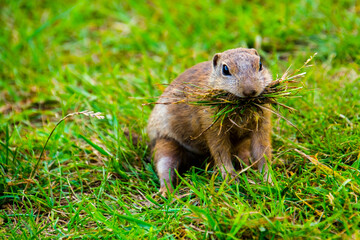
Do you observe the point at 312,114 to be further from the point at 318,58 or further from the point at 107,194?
the point at 107,194

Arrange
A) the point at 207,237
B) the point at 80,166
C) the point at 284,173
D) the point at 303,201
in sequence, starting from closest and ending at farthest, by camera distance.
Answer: the point at 207,237 < the point at 303,201 < the point at 284,173 < the point at 80,166

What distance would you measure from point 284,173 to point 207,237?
1155 millimetres

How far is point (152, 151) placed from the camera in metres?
4.61

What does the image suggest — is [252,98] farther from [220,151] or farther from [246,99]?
[220,151]

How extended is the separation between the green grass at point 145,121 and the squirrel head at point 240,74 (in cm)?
73

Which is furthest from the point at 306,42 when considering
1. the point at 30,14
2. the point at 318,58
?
the point at 30,14

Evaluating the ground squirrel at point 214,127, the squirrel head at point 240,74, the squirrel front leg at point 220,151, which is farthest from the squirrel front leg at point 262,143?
the squirrel head at point 240,74

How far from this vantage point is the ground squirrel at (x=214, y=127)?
3668 millimetres

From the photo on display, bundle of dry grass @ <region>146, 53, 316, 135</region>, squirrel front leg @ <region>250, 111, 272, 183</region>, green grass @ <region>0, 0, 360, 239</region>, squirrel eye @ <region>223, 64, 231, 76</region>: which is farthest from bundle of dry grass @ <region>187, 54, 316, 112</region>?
green grass @ <region>0, 0, 360, 239</region>

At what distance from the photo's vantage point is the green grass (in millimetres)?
3398

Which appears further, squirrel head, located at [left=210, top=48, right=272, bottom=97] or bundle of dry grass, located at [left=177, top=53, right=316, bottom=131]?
bundle of dry grass, located at [left=177, top=53, right=316, bottom=131]

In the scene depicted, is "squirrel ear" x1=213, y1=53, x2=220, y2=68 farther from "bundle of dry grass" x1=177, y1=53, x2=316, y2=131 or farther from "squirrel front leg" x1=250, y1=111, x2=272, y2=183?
"squirrel front leg" x1=250, y1=111, x2=272, y2=183

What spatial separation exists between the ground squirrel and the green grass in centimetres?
20

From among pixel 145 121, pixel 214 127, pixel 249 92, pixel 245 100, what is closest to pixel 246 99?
pixel 245 100
